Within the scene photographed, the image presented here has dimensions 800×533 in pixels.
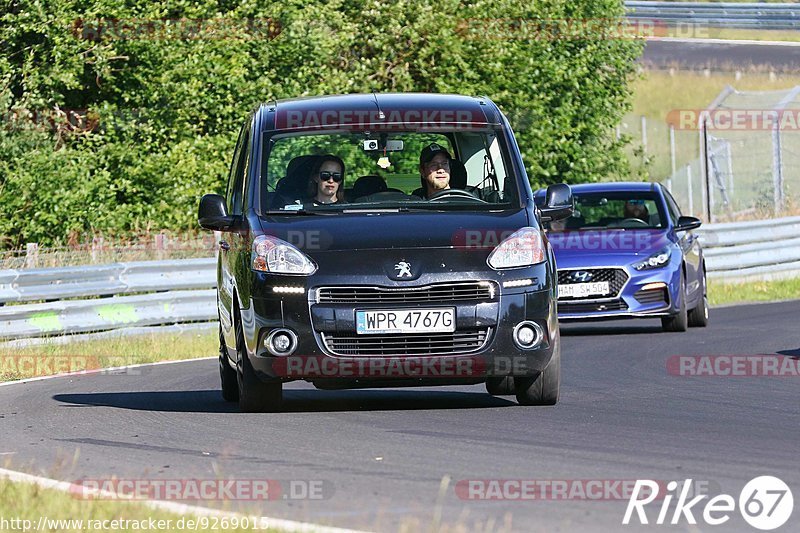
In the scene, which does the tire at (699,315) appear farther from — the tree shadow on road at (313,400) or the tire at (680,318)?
the tree shadow on road at (313,400)

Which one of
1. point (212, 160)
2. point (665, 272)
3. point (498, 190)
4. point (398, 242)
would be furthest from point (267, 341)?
point (212, 160)

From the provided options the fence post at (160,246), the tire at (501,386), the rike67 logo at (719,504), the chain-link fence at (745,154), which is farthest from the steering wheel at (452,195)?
the chain-link fence at (745,154)

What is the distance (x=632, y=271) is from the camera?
17.3 m

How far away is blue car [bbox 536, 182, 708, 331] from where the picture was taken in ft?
56.7

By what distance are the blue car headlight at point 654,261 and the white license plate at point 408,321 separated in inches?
317

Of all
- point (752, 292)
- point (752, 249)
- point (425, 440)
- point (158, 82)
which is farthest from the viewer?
point (158, 82)

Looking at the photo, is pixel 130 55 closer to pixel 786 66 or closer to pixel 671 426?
pixel 671 426

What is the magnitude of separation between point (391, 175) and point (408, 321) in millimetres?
1329

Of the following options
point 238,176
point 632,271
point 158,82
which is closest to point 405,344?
point 238,176

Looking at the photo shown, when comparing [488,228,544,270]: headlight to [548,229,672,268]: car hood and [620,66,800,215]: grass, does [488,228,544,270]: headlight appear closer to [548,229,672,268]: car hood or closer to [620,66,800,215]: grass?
[548,229,672,268]: car hood

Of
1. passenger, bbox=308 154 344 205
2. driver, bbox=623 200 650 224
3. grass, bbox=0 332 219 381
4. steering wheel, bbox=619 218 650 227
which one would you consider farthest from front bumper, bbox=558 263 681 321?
passenger, bbox=308 154 344 205

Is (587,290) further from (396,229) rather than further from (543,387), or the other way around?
(396,229)

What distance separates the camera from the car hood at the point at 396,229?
9.68 metres

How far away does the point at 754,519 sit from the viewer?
6059mm
